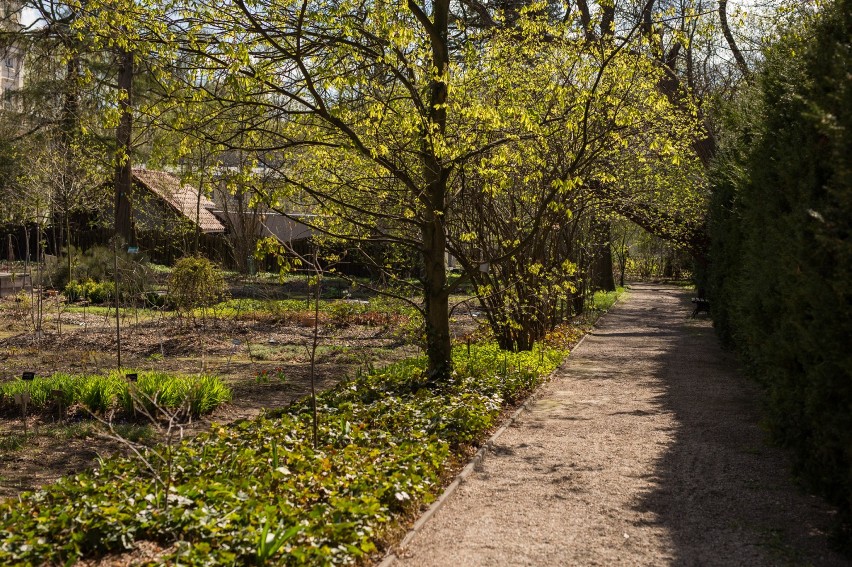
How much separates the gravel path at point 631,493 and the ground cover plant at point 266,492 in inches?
13.1

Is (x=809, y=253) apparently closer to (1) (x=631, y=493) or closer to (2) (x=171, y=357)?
(1) (x=631, y=493)

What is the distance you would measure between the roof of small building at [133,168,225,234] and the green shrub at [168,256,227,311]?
12.8 metres

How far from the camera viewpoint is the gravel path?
16.0 feet

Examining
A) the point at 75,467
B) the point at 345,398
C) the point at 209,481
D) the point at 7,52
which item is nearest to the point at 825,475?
the point at 209,481

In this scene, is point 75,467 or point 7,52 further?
point 7,52

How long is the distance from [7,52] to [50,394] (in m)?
17.9

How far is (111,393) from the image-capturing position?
8281 mm

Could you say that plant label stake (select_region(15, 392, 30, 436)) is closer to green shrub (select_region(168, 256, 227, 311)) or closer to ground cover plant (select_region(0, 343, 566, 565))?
ground cover plant (select_region(0, 343, 566, 565))

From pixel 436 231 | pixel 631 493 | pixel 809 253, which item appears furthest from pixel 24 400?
pixel 809 253

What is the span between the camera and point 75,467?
6.70 meters

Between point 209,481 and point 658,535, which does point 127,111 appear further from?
point 658,535

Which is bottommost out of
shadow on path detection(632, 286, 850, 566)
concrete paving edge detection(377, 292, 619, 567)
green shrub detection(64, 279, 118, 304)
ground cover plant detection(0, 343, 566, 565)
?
shadow on path detection(632, 286, 850, 566)

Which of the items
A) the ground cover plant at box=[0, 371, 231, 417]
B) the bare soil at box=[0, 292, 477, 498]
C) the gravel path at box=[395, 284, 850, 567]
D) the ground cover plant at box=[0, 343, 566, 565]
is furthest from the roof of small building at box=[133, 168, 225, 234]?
the ground cover plant at box=[0, 343, 566, 565]

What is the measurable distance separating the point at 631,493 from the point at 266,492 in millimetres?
2607
